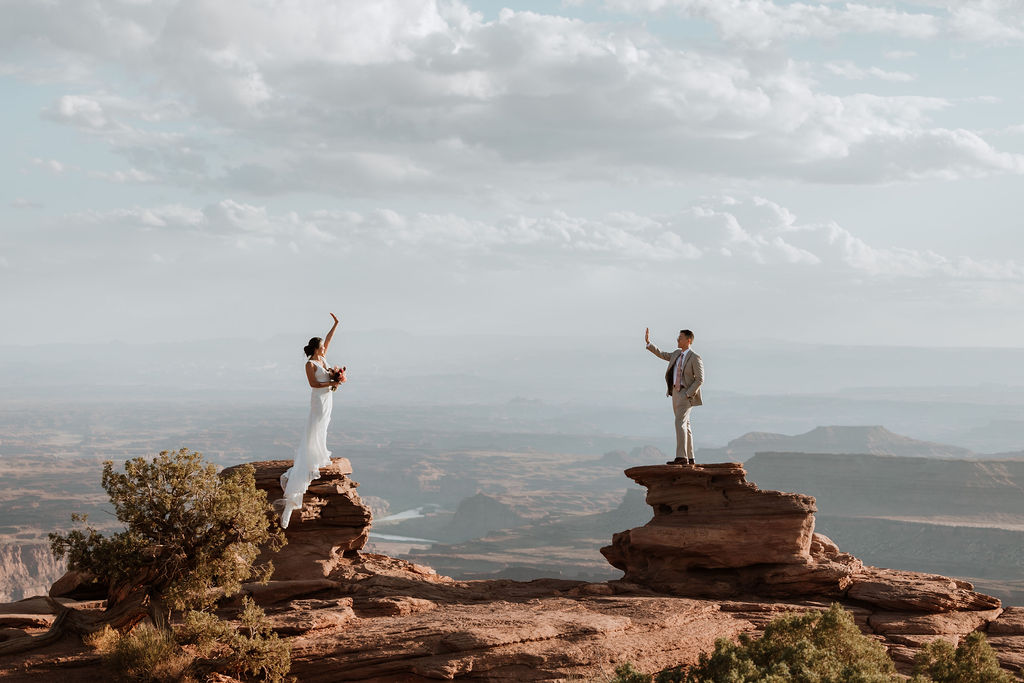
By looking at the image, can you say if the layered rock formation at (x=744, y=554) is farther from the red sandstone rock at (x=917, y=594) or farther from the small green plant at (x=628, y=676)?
the small green plant at (x=628, y=676)

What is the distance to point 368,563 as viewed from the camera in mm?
27719

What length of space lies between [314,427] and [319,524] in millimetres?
4319

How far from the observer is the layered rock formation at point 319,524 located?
85.3ft

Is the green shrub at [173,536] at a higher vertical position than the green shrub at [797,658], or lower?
higher

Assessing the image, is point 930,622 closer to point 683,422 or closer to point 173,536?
point 683,422

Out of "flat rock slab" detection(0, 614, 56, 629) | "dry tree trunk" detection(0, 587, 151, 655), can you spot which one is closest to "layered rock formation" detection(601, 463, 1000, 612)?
"dry tree trunk" detection(0, 587, 151, 655)

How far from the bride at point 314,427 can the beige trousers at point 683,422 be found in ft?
33.0

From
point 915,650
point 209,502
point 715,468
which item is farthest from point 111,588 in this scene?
point 915,650

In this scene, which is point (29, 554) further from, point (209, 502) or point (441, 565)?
point (209, 502)

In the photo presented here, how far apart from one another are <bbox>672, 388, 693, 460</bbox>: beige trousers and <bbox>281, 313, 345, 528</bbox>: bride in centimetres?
1005

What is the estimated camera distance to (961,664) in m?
19.4

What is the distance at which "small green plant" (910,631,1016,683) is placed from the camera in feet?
63.0

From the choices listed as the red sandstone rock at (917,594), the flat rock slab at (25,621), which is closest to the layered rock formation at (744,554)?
the red sandstone rock at (917,594)

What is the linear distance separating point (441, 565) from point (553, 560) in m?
23.5
